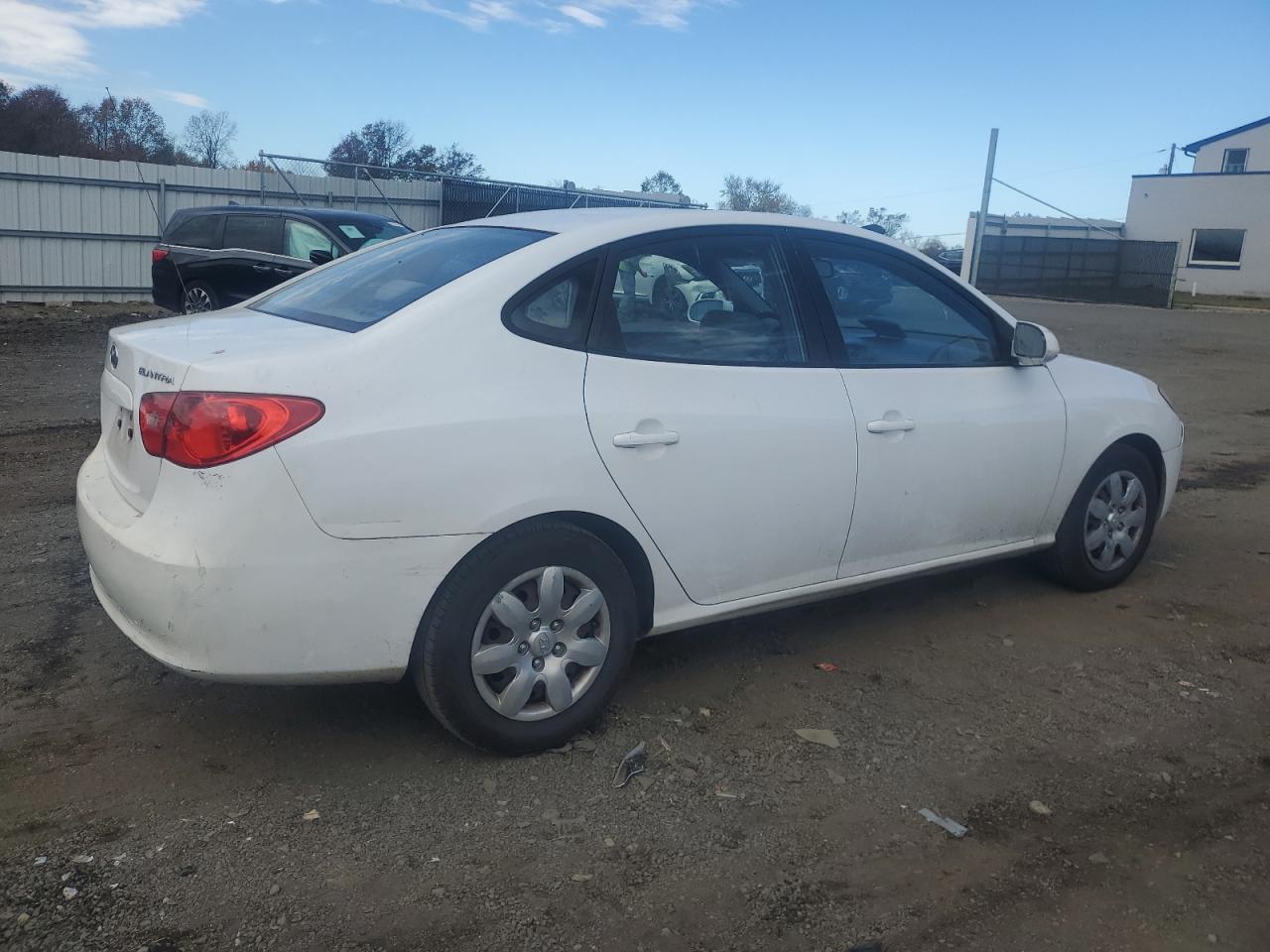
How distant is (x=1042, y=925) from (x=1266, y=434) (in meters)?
8.58

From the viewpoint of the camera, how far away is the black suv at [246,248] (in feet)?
43.1

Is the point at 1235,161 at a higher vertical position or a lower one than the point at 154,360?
higher

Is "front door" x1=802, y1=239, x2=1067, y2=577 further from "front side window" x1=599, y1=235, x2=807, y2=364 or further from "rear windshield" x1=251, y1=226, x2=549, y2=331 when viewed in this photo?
"rear windshield" x1=251, y1=226, x2=549, y2=331

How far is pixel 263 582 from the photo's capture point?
9.75 feet

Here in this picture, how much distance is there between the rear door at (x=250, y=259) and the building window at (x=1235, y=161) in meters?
41.0

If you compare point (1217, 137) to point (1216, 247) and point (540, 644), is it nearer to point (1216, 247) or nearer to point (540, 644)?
point (1216, 247)

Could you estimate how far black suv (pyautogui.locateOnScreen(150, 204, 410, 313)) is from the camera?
13141mm

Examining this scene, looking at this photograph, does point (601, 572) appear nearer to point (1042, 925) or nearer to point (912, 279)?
point (1042, 925)

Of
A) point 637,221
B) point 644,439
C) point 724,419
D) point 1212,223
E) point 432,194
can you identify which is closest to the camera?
point 644,439

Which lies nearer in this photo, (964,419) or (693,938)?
(693,938)

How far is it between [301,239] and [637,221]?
1034 cm

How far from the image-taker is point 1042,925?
2773 millimetres

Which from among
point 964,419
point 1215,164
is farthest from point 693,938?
point 1215,164

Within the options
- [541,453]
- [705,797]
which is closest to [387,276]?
[541,453]
